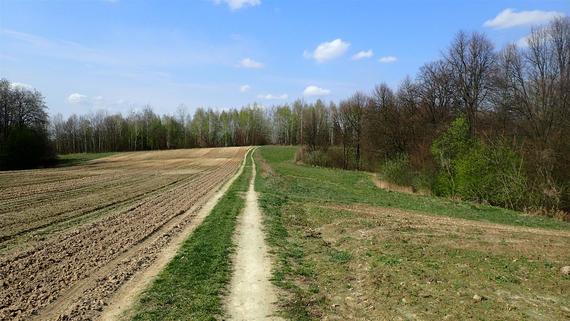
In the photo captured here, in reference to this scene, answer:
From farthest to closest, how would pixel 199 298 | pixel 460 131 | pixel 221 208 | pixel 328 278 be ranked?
pixel 460 131 < pixel 221 208 < pixel 328 278 < pixel 199 298

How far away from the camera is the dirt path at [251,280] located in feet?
26.3

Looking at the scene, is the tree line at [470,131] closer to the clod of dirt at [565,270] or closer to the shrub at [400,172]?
the shrub at [400,172]

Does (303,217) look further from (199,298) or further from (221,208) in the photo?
(199,298)

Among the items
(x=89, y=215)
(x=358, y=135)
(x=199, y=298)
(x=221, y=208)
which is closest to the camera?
(x=199, y=298)

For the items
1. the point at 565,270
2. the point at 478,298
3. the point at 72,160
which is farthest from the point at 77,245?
the point at 72,160

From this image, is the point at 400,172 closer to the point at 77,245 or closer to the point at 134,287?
Answer: the point at 77,245

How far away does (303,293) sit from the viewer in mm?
9125

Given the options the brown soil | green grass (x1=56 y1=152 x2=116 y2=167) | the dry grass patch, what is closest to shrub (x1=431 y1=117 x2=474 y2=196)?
the dry grass patch

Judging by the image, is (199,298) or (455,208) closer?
(199,298)

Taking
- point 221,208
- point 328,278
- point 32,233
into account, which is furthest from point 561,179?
point 32,233

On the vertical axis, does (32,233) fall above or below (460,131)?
below

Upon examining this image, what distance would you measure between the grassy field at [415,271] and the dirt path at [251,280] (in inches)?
13.5

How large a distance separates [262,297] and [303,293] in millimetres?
920

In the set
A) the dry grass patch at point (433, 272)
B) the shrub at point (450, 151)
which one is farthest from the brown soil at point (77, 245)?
the shrub at point (450, 151)
